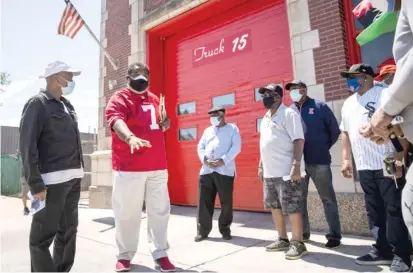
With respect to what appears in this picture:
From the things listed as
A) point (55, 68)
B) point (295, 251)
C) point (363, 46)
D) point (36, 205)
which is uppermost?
point (363, 46)

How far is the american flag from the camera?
6.94 meters

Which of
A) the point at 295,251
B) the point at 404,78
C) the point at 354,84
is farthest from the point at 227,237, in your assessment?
the point at 404,78

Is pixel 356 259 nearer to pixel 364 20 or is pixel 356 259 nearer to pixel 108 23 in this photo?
pixel 364 20

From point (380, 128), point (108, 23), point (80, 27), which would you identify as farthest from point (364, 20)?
point (108, 23)

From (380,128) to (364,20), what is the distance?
3468 millimetres

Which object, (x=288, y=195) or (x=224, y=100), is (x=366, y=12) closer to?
(x=288, y=195)

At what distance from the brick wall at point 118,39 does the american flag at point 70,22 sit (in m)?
1.14

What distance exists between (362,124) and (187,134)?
421 centimetres

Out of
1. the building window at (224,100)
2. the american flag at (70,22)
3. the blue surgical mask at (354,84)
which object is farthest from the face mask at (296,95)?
the american flag at (70,22)

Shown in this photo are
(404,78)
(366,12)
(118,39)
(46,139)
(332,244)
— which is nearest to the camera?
(404,78)

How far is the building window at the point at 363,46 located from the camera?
4199 millimetres

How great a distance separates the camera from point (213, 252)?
3582 millimetres

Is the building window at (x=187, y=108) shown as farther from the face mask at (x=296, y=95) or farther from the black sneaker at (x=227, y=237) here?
the black sneaker at (x=227, y=237)

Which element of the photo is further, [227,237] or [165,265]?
[227,237]
